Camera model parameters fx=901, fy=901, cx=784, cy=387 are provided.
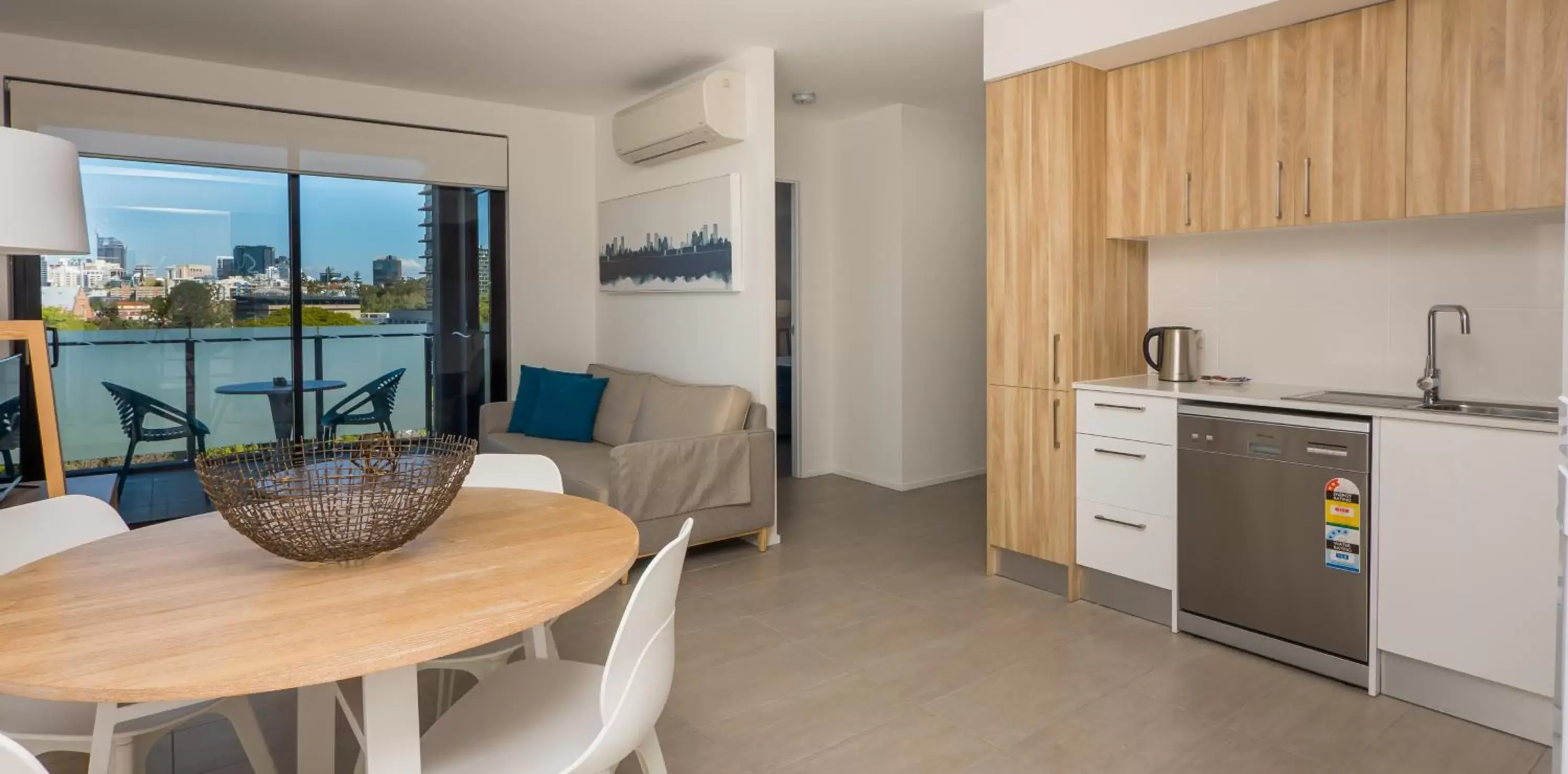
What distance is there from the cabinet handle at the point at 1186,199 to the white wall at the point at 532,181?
3.93m

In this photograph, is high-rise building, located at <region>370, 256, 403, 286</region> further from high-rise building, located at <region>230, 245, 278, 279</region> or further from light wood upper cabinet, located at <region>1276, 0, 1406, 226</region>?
light wood upper cabinet, located at <region>1276, 0, 1406, 226</region>

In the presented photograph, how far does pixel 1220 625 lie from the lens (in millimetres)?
3152

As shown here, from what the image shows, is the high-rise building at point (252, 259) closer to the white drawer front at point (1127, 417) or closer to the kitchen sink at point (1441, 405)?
the white drawer front at point (1127, 417)

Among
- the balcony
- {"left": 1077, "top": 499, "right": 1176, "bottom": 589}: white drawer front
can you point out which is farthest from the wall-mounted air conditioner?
{"left": 1077, "top": 499, "right": 1176, "bottom": 589}: white drawer front

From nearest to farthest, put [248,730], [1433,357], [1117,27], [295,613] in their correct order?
[295,613], [248,730], [1433,357], [1117,27]

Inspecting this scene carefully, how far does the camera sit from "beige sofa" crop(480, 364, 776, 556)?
4020 mm

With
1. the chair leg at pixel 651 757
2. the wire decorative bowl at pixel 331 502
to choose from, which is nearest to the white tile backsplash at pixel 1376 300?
the chair leg at pixel 651 757

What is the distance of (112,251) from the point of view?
4.57 metres

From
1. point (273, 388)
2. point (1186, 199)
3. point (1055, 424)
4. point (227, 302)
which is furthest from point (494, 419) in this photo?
point (1186, 199)

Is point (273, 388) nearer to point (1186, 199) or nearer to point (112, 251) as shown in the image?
point (112, 251)

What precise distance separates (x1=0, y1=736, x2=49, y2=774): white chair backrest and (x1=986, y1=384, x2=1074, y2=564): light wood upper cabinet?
329 centimetres

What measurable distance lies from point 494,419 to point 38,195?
3.45 metres

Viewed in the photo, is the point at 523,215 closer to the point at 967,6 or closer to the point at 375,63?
the point at 375,63

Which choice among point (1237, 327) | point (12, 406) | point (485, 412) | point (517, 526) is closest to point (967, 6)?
point (1237, 327)
